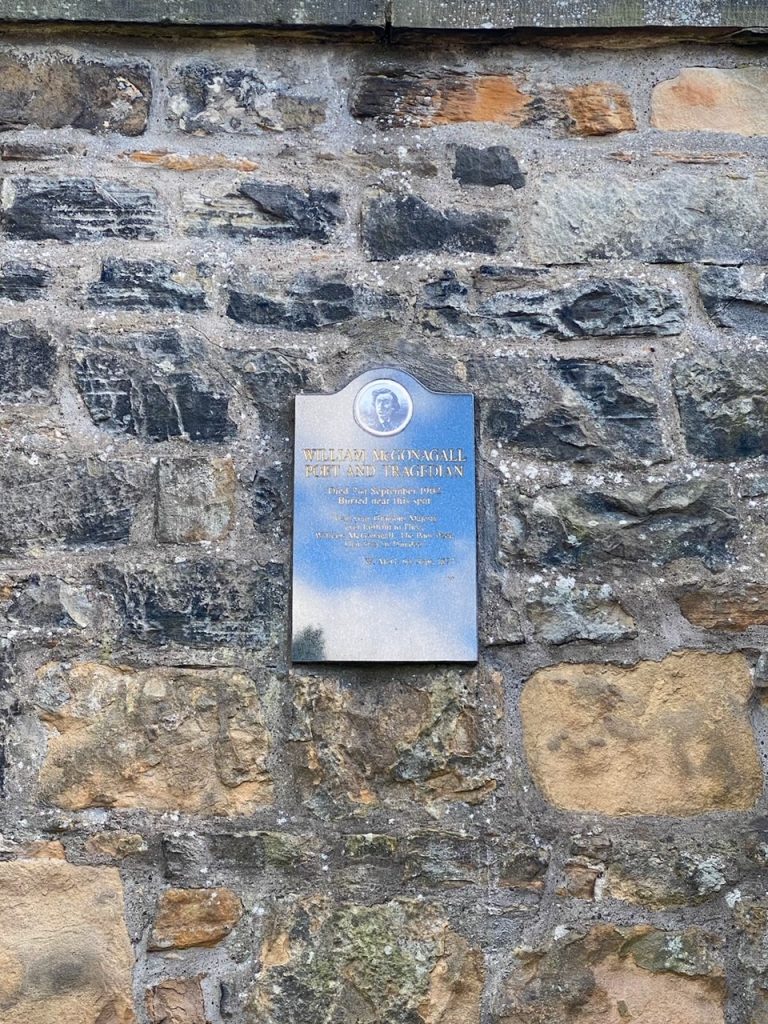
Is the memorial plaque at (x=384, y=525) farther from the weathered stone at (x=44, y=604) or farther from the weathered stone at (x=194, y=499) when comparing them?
the weathered stone at (x=44, y=604)

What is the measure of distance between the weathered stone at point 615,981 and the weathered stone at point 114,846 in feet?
2.36

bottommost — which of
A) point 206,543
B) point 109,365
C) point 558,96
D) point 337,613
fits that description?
point 337,613

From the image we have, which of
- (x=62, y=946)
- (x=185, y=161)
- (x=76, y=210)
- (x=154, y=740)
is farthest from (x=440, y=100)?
(x=62, y=946)

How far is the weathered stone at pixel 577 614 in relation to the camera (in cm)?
217

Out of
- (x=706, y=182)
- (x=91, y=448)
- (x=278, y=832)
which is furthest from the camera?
(x=706, y=182)

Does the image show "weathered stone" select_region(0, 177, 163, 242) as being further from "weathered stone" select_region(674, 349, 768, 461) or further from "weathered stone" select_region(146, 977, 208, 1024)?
"weathered stone" select_region(146, 977, 208, 1024)

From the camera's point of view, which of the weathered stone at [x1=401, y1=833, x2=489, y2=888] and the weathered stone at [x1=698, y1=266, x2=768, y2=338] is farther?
the weathered stone at [x1=698, y1=266, x2=768, y2=338]

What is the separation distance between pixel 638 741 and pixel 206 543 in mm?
915

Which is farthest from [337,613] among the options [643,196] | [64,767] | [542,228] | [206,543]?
[643,196]

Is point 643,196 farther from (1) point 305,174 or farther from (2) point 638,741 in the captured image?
(2) point 638,741

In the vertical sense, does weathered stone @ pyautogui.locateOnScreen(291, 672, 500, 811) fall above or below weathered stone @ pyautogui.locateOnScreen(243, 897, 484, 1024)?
above

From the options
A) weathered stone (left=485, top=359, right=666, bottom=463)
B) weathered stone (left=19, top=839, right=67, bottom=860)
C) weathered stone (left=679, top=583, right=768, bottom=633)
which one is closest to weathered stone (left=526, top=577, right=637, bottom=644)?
weathered stone (left=679, top=583, right=768, bottom=633)

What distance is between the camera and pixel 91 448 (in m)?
2.24

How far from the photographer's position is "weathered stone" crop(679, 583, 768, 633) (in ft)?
7.14
